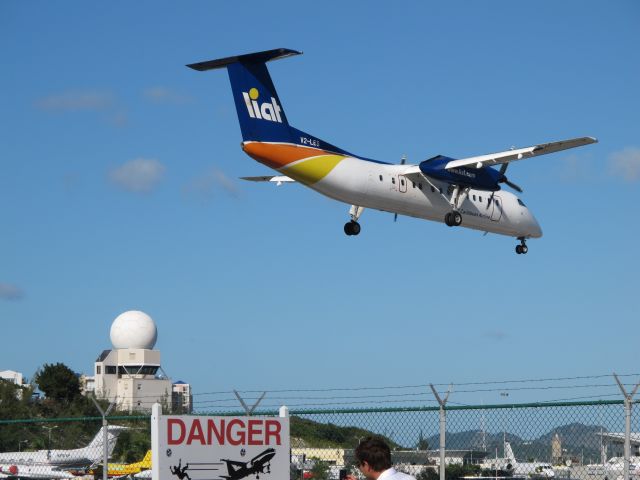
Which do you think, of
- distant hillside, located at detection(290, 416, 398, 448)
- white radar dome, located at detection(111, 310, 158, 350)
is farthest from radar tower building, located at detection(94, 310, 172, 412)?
distant hillside, located at detection(290, 416, 398, 448)

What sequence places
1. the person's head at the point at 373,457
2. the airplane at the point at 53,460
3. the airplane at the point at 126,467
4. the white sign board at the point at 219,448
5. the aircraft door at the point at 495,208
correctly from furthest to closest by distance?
the airplane at the point at 53,460, the airplane at the point at 126,467, the aircraft door at the point at 495,208, the white sign board at the point at 219,448, the person's head at the point at 373,457

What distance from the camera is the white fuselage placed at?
34281 mm

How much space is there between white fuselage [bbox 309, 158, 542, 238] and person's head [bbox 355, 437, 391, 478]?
1013 inches

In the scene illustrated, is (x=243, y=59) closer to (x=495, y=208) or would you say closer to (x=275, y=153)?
(x=275, y=153)

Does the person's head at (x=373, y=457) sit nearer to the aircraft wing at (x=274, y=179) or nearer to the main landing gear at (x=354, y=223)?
the main landing gear at (x=354, y=223)

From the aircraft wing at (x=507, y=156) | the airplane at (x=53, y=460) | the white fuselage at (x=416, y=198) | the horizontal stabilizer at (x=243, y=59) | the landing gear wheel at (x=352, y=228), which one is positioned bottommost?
the airplane at (x=53, y=460)

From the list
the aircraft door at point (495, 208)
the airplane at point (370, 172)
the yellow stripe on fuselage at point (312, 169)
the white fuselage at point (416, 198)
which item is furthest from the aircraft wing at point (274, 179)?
the aircraft door at point (495, 208)

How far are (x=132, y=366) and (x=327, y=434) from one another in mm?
93808

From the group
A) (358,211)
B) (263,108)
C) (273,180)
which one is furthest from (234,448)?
(273,180)

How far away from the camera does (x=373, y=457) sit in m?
8.40

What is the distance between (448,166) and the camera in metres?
37.6

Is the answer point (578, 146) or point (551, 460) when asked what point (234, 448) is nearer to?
point (551, 460)

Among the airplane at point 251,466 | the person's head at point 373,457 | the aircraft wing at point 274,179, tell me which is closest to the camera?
the person's head at point 373,457

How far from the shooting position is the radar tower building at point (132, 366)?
105 m
